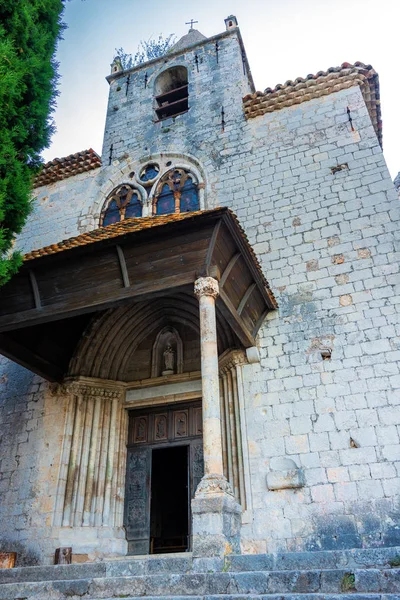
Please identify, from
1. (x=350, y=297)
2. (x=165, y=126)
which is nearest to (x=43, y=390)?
(x=350, y=297)

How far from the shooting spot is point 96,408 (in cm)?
731

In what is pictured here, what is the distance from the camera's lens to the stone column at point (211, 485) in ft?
13.3

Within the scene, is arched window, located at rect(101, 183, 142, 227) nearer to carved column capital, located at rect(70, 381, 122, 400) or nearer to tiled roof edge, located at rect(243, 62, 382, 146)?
tiled roof edge, located at rect(243, 62, 382, 146)

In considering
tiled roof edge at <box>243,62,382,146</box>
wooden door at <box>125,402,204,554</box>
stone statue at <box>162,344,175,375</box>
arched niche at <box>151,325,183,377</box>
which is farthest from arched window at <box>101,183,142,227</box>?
wooden door at <box>125,402,204,554</box>

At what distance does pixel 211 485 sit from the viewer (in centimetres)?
439

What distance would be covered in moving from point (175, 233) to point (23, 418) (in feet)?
13.7

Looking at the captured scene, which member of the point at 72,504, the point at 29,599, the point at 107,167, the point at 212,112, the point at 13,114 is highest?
the point at 212,112

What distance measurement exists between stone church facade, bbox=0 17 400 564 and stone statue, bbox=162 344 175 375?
0.06 metres

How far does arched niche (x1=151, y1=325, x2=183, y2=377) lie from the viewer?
25.0 ft

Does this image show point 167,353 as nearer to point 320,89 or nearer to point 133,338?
point 133,338

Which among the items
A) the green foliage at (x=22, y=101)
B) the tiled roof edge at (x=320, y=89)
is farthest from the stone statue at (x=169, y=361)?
the tiled roof edge at (x=320, y=89)

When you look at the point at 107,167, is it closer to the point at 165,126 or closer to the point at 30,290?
the point at 165,126

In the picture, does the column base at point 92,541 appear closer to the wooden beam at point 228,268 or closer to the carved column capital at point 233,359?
the carved column capital at point 233,359

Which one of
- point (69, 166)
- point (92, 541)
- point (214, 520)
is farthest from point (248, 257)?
point (69, 166)
